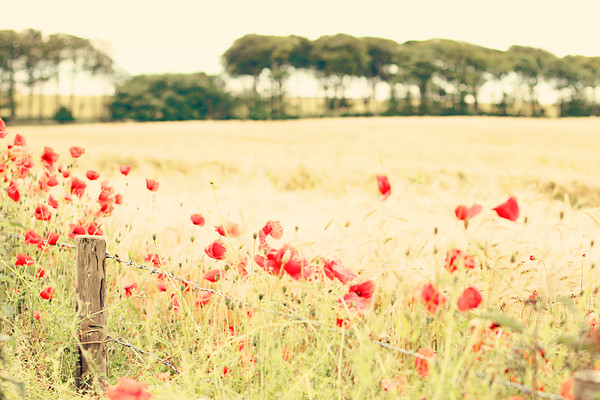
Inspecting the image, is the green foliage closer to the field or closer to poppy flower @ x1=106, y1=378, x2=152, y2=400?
the field

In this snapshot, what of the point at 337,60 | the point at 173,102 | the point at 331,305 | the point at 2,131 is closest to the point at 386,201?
the point at 331,305

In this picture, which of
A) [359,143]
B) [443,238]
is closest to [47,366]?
[443,238]

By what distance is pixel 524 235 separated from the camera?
105 inches

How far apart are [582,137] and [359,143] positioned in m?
5.29

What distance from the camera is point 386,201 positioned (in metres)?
3.26

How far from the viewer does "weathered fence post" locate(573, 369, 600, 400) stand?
1.03 meters

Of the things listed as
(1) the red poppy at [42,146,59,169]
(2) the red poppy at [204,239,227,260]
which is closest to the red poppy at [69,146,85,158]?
(1) the red poppy at [42,146,59,169]

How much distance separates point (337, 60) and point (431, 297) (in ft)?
116

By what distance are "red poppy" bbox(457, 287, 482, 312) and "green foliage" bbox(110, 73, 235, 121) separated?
101ft

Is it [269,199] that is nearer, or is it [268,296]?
[268,296]

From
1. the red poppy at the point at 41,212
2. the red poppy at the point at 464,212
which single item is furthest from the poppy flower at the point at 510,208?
the red poppy at the point at 41,212

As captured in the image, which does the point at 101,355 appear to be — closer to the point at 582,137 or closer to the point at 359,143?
the point at 359,143

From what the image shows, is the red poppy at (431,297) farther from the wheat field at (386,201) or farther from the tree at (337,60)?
the tree at (337,60)

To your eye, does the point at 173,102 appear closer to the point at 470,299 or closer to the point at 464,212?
the point at 464,212
